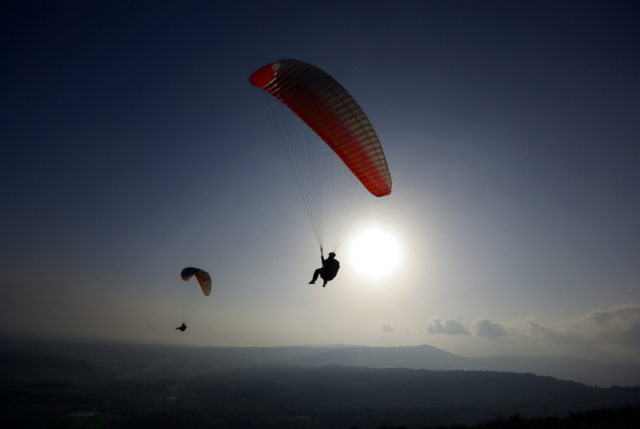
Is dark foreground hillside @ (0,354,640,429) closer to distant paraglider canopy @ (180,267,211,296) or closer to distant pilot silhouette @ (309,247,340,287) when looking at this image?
distant paraglider canopy @ (180,267,211,296)

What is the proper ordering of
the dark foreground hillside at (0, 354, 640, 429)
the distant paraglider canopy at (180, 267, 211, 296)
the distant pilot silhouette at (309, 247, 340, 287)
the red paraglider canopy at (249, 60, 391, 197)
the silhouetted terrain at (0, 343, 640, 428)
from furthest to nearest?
the silhouetted terrain at (0, 343, 640, 428)
the dark foreground hillside at (0, 354, 640, 429)
the distant paraglider canopy at (180, 267, 211, 296)
the distant pilot silhouette at (309, 247, 340, 287)
the red paraglider canopy at (249, 60, 391, 197)

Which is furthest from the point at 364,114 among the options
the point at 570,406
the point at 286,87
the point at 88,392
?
the point at 88,392

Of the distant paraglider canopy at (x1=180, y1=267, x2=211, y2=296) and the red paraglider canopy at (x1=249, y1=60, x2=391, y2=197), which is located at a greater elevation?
the red paraglider canopy at (x1=249, y1=60, x2=391, y2=197)

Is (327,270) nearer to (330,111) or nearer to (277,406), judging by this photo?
(330,111)

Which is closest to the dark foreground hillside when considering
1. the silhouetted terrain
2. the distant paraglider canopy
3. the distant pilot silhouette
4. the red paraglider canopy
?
the silhouetted terrain

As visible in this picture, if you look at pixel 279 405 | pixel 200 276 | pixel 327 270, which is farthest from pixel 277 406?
pixel 327 270

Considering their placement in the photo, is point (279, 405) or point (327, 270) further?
point (279, 405)

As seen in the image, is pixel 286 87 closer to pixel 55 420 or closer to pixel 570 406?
pixel 55 420

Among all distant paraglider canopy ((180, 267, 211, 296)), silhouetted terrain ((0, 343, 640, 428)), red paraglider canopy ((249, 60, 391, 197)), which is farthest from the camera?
silhouetted terrain ((0, 343, 640, 428))
